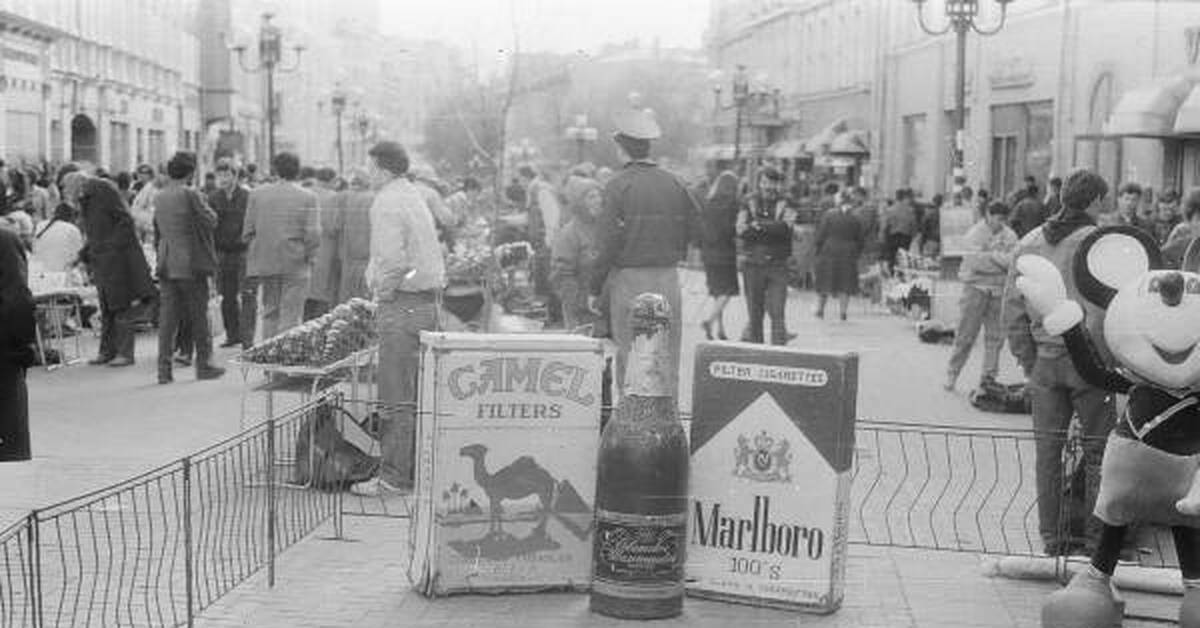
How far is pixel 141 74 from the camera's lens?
116ft

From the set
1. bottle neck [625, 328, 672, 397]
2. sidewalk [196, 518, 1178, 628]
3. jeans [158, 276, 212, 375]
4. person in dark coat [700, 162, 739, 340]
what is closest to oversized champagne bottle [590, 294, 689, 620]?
bottle neck [625, 328, 672, 397]

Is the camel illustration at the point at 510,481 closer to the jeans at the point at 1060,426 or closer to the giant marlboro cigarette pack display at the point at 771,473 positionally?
the giant marlboro cigarette pack display at the point at 771,473

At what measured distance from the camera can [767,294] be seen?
15.0 m

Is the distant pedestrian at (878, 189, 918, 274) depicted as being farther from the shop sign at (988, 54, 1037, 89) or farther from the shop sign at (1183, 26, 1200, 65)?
the shop sign at (988, 54, 1037, 89)

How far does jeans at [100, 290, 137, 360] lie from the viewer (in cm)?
1366

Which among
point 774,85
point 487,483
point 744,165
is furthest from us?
point 744,165

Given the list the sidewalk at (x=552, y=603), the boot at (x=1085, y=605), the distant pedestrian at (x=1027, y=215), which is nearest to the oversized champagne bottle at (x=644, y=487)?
the sidewalk at (x=552, y=603)

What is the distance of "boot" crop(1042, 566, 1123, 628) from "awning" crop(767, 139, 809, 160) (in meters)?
35.2

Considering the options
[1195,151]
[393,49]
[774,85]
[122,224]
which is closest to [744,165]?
[774,85]

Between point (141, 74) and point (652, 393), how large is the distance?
31333 millimetres

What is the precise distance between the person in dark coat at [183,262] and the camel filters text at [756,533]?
7.02 meters

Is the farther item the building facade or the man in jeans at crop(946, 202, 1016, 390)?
the building facade

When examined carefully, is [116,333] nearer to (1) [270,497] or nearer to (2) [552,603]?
(1) [270,497]

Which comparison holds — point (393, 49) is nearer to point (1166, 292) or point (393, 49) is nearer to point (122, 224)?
point (122, 224)
